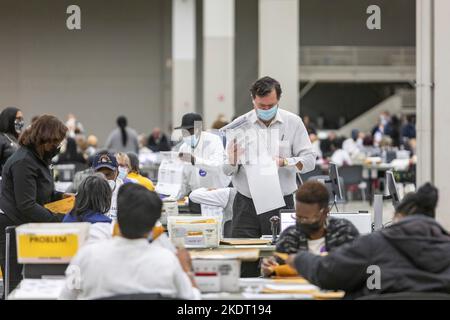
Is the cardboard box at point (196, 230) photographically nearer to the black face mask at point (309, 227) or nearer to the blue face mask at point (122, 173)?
the black face mask at point (309, 227)

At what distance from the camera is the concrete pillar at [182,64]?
2438 cm

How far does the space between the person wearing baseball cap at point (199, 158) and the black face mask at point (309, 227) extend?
10.9 feet

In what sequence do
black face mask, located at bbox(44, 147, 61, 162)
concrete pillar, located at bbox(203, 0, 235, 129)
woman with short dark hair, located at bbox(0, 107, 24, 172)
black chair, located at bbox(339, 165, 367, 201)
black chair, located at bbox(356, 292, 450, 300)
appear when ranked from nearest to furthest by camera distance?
black chair, located at bbox(356, 292, 450, 300) → black face mask, located at bbox(44, 147, 61, 162) → woman with short dark hair, located at bbox(0, 107, 24, 172) → black chair, located at bbox(339, 165, 367, 201) → concrete pillar, located at bbox(203, 0, 235, 129)

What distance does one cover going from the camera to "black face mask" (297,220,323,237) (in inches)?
170

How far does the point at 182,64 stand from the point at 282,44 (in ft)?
25.3

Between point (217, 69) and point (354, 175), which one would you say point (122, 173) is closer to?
point (354, 175)

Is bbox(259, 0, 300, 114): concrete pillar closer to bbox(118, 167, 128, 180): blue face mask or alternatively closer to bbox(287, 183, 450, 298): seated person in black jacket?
bbox(118, 167, 128, 180): blue face mask

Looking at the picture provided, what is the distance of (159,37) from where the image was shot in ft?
91.4

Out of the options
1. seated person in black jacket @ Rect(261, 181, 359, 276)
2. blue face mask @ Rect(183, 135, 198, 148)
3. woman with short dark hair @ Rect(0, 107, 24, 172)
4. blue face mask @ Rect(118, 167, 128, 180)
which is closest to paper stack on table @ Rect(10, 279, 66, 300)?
seated person in black jacket @ Rect(261, 181, 359, 276)

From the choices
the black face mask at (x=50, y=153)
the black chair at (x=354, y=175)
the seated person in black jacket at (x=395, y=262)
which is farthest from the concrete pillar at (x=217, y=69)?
the seated person in black jacket at (x=395, y=262)

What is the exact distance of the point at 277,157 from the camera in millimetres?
6066

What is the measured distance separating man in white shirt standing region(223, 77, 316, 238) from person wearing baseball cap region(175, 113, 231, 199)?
145 centimetres

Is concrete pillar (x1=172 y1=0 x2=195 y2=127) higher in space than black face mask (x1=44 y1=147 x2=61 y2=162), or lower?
higher
